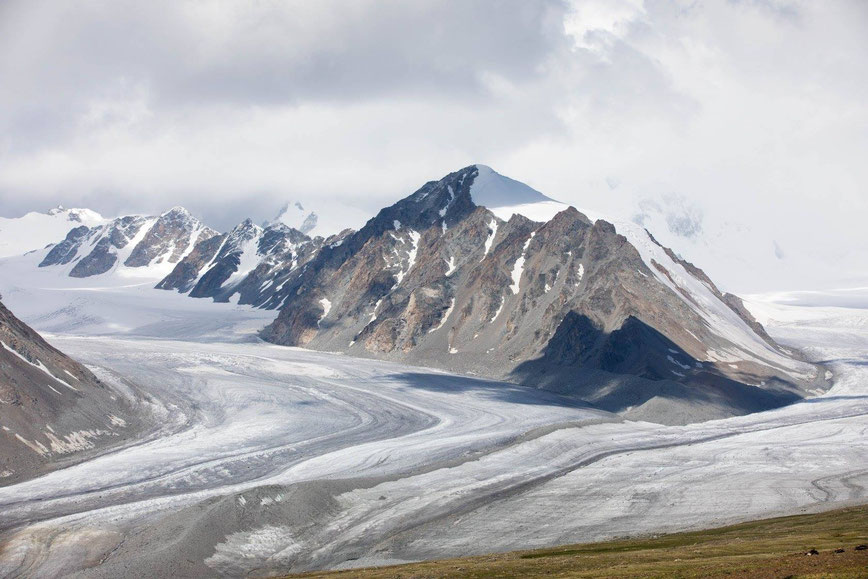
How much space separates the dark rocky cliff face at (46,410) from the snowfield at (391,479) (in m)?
3.70

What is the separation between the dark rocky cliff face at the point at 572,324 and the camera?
118 metres

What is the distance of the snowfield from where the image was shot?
174 ft

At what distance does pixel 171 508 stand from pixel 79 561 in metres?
12.1

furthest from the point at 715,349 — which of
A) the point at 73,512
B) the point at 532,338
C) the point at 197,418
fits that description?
the point at 73,512

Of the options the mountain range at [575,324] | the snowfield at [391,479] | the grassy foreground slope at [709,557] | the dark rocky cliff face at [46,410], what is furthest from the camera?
the mountain range at [575,324]

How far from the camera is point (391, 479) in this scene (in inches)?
2800

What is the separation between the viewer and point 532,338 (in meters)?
142

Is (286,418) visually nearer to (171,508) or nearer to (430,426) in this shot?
(430,426)

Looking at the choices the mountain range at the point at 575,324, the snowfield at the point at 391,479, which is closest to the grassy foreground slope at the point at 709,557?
the snowfield at the point at 391,479

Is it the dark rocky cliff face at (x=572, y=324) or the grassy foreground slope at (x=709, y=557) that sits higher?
the dark rocky cliff face at (x=572, y=324)

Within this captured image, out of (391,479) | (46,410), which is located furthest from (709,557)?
(46,410)

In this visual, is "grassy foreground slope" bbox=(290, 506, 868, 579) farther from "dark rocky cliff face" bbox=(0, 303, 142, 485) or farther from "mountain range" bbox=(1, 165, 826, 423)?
"mountain range" bbox=(1, 165, 826, 423)

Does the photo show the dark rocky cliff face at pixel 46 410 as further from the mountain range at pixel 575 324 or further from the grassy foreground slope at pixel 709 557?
the mountain range at pixel 575 324

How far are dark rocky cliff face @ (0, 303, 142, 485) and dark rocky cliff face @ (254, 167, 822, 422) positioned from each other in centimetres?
A: 6681
